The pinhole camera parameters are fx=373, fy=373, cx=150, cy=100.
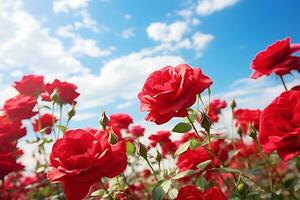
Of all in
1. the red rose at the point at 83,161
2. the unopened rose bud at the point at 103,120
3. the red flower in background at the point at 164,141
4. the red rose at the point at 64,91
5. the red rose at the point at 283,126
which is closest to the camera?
the red rose at the point at 283,126

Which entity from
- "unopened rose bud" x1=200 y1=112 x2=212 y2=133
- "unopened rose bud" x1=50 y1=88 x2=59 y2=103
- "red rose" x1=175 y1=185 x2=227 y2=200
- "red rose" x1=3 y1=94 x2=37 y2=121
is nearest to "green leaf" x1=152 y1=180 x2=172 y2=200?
"red rose" x1=175 y1=185 x2=227 y2=200

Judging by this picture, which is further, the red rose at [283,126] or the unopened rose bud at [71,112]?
the unopened rose bud at [71,112]

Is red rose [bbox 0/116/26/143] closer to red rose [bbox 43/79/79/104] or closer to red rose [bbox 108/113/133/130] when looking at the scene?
red rose [bbox 43/79/79/104]

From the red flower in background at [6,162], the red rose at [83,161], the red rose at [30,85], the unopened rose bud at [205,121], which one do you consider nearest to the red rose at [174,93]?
the unopened rose bud at [205,121]

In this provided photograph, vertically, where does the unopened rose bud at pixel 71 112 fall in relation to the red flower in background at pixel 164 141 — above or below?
above

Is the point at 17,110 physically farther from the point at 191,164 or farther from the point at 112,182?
the point at 191,164

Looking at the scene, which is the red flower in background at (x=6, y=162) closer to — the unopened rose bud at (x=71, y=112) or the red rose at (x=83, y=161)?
the unopened rose bud at (x=71, y=112)

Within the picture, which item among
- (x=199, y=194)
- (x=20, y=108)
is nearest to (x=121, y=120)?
(x=20, y=108)

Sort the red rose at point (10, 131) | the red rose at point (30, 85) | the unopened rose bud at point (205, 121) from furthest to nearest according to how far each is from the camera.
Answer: the red rose at point (30, 85)
the red rose at point (10, 131)
the unopened rose bud at point (205, 121)
